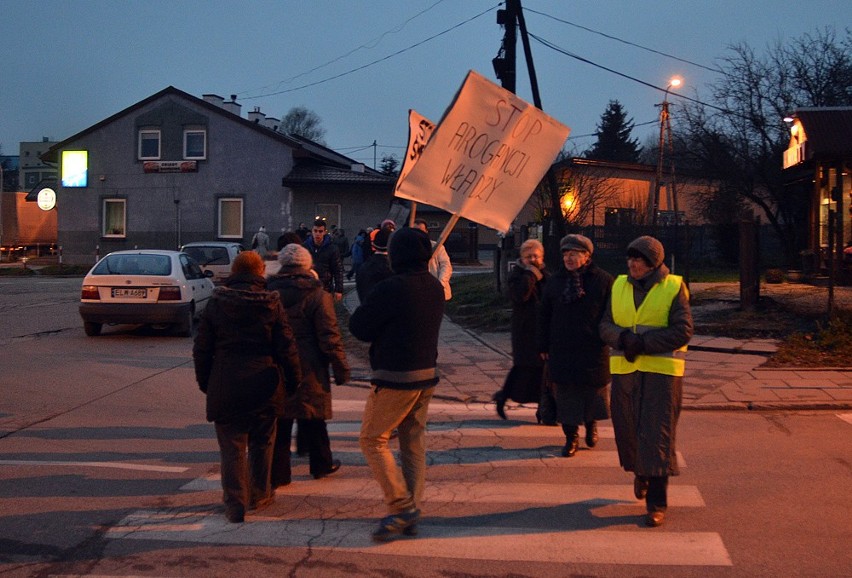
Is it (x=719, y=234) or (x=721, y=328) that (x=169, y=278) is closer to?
(x=721, y=328)

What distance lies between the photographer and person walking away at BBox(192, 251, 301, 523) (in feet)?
17.5

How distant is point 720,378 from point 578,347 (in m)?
4.62

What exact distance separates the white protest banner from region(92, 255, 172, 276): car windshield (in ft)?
28.4

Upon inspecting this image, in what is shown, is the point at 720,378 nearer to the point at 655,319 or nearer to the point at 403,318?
the point at 655,319

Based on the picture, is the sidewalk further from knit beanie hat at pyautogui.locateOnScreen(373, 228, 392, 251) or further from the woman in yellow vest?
the woman in yellow vest

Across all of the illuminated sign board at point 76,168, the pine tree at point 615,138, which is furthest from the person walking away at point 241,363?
the pine tree at point 615,138

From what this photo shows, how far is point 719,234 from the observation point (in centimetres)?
3020

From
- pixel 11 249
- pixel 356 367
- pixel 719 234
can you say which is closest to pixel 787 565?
pixel 356 367

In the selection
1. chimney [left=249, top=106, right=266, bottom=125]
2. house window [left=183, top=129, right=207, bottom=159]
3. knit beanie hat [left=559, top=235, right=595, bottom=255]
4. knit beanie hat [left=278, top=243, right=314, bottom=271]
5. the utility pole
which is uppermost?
chimney [left=249, top=106, right=266, bottom=125]

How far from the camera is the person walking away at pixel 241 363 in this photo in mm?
5340

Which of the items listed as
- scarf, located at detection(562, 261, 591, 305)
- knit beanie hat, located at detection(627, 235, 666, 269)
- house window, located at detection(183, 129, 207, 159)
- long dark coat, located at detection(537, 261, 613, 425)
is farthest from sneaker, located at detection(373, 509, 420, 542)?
house window, located at detection(183, 129, 207, 159)

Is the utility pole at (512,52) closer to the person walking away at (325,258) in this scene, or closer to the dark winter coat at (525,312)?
the person walking away at (325,258)

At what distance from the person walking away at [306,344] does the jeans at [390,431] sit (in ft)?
2.84

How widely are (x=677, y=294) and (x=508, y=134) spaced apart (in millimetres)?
2379
